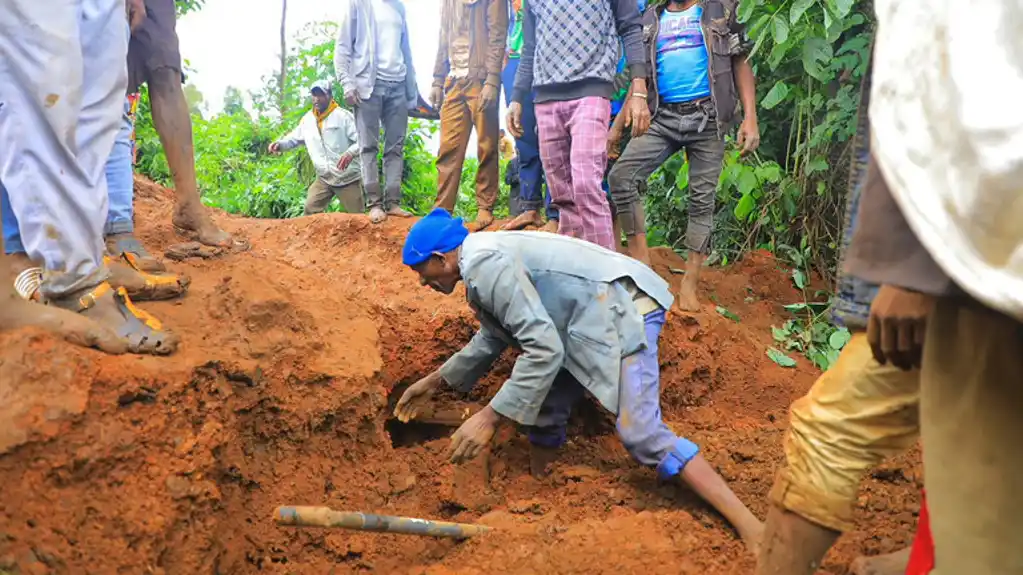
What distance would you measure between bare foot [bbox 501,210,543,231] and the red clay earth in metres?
0.97

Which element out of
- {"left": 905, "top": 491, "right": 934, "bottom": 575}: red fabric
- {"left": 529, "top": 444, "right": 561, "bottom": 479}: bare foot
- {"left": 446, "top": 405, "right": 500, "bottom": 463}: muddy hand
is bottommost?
{"left": 529, "top": 444, "right": 561, "bottom": 479}: bare foot

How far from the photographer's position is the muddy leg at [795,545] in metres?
1.60

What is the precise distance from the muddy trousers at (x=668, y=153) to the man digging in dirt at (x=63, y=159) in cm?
247

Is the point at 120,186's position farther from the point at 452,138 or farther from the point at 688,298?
the point at 688,298

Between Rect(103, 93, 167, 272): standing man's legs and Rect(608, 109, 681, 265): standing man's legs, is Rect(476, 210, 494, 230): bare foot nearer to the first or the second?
Rect(608, 109, 681, 265): standing man's legs

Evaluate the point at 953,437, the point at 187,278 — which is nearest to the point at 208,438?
the point at 187,278

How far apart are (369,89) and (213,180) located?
5830 millimetres

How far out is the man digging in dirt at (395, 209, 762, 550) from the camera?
258cm

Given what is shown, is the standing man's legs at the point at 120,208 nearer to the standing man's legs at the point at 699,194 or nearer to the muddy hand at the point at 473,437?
the muddy hand at the point at 473,437

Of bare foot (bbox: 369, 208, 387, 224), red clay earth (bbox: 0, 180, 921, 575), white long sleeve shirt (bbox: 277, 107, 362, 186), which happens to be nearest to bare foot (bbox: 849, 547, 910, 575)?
red clay earth (bbox: 0, 180, 921, 575)

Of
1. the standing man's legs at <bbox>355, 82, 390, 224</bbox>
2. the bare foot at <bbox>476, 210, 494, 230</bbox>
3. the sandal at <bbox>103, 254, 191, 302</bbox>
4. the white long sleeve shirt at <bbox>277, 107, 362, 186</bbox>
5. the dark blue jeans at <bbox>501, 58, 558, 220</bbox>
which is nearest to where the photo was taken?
the sandal at <bbox>103, 254, 191, 302</bbox>

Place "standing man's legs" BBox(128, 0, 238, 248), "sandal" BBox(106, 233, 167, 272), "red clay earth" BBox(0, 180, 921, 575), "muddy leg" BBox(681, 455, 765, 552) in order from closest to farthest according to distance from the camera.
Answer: "red clay earth" BBox(0, 180, 921, 575)
"muddy leg" BBox(681, 455, 765, 552)
"sandal" BBox(106, 233, 167, 272)
"standing man's legs" BBox(128, 0, 238, 248)

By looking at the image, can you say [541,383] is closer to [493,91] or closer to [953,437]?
[953,437]

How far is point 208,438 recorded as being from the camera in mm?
2170
